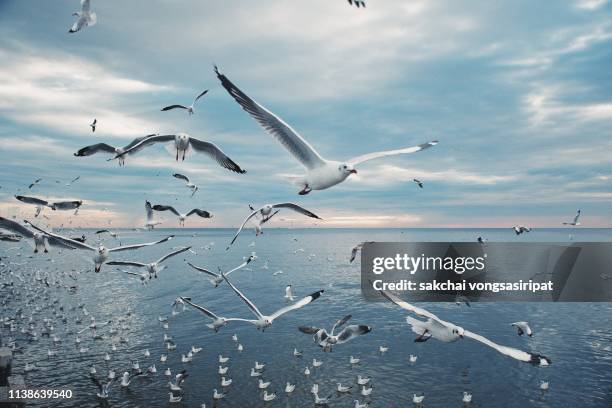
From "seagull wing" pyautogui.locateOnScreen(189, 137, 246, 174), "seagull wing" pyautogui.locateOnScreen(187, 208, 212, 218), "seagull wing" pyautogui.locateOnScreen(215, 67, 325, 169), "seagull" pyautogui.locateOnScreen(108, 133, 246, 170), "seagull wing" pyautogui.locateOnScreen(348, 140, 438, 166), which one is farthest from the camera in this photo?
"seagull wing" pyautogui.locateOnScreen(187, 208, 212, 218)

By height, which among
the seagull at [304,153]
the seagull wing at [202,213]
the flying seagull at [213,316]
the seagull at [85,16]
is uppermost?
the seagull at [85,16]

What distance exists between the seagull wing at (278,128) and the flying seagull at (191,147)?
9.74ft

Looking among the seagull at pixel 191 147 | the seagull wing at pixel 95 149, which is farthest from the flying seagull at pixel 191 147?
the seagull wing at pixel 95 149

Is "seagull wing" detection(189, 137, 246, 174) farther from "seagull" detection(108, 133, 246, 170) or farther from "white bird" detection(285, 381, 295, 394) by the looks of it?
"white bird" detection(285, 381, 295, 394)

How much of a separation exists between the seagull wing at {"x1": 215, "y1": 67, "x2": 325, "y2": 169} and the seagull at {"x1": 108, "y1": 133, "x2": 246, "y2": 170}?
9.74 ft

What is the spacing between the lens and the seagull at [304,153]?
351 inches

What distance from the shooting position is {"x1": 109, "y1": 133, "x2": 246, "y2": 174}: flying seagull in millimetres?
12344

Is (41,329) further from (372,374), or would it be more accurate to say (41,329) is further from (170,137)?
(170,137)

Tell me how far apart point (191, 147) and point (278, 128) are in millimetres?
4464

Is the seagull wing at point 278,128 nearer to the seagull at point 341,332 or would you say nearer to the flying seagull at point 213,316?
the seagull at point 341,332

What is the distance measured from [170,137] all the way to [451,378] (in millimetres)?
21748

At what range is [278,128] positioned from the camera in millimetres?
9367

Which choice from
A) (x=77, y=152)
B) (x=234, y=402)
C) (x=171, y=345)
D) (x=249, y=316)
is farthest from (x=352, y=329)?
(x=249, y=316)

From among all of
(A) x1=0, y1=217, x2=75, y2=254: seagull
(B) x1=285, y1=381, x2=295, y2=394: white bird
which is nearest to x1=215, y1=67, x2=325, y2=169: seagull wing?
(A) x1=0, y1=217, x2=75, y2=254: seagull
